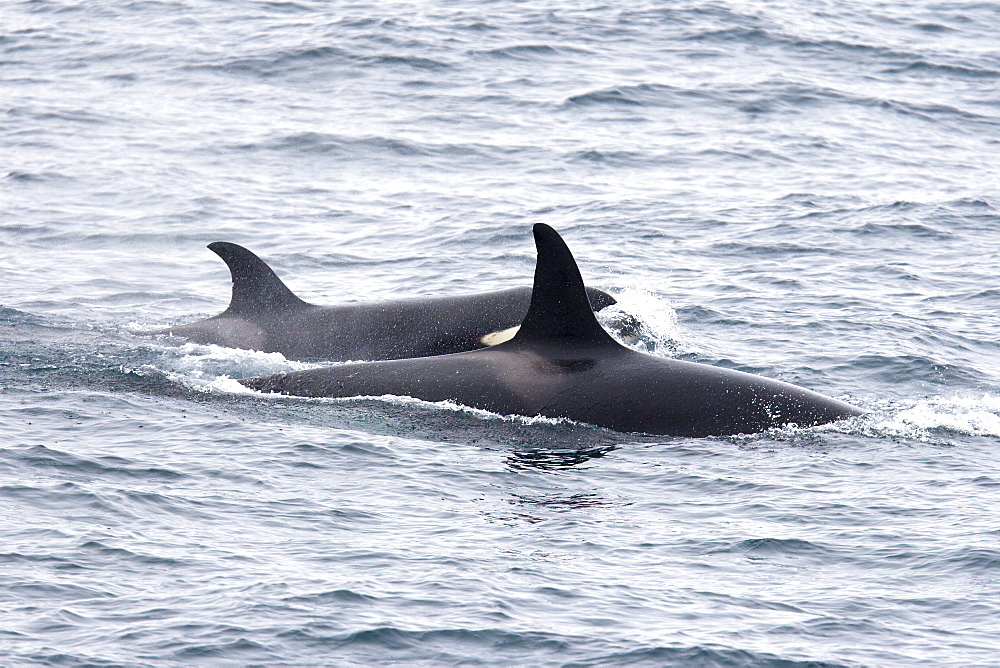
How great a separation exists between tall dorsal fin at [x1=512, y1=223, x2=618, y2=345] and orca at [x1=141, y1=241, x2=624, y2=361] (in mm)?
2502

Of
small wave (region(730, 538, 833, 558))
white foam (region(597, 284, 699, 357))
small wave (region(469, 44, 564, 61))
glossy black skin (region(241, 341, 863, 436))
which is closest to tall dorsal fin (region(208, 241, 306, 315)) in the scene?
glossy black skin (region(241, 341, 863, 436))

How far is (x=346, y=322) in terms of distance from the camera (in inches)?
639

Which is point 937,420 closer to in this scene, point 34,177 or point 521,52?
point 34,177

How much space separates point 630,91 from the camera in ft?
107

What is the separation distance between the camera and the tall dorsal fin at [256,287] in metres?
16.4

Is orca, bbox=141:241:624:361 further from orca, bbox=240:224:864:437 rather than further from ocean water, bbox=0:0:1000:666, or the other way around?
orca, bbox=240:224:864:437

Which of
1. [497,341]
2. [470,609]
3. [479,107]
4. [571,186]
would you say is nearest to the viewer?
[470,609]

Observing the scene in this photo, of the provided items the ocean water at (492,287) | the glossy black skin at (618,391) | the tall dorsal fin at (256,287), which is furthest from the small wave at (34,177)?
the glossy black skin at (618,391)

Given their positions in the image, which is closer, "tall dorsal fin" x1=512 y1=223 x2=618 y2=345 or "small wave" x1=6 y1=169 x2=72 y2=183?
"tall dorsal fin" x1=512 y1=223 x2=618 y2=345

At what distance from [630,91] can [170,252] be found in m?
14.0

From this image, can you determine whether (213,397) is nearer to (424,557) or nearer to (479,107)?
(424,557)

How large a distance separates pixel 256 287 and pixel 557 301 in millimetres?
5051

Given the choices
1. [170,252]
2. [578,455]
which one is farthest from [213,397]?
[170,252]

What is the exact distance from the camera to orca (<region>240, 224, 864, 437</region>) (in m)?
12.9
